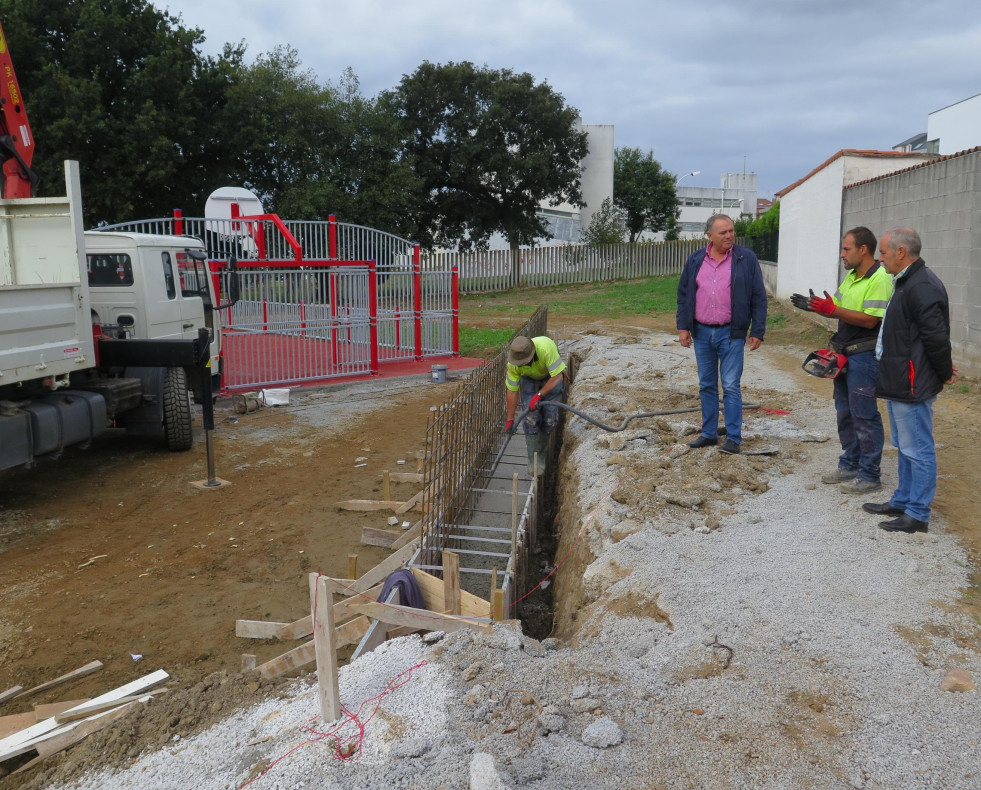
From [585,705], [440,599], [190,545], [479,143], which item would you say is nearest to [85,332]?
[190,545]

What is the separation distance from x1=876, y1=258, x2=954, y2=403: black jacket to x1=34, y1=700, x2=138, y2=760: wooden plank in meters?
4.24

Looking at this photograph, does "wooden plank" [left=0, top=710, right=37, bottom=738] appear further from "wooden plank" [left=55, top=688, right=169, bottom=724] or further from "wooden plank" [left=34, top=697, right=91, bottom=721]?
"wooden plank" [left=55, top=688, right=169, bottom=724]

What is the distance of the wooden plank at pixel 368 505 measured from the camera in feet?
22.2

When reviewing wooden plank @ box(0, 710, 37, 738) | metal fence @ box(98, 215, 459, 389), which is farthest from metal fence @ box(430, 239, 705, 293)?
wooden plank @ box(0, 710, 37, 738)

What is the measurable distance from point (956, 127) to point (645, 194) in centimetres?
1519

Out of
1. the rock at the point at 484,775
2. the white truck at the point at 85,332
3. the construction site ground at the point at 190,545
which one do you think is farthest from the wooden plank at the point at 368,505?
the rock at the point at 484,775

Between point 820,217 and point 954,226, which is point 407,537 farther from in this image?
point 820,217

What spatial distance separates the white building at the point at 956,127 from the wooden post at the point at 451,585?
32085 millimetres

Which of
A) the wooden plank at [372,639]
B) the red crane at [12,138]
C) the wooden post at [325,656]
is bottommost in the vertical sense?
the wooden plank at [372,639]

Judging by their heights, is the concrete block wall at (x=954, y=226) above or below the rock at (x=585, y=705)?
above

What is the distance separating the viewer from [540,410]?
7.58 meters

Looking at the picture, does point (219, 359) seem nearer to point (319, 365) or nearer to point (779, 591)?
point (319, 365)

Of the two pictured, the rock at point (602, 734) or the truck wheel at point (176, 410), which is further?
the truck wheel at point (176, 410)

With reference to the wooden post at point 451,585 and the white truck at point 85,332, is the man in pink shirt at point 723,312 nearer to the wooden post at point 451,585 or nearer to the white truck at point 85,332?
the wooden post at point 451,585
